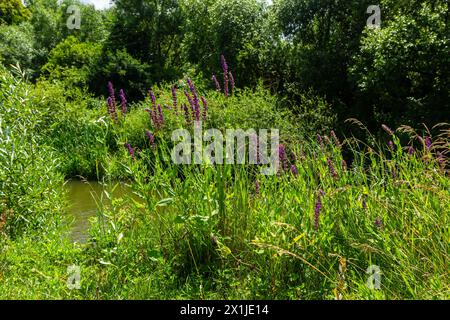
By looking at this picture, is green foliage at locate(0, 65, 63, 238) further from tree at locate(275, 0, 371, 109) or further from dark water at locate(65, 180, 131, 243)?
tree at locate(275, 0, 371, 109)

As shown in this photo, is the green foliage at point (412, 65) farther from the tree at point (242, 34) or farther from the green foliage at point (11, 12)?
the green foliage at point (11, 12)

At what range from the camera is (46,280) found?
3441mm

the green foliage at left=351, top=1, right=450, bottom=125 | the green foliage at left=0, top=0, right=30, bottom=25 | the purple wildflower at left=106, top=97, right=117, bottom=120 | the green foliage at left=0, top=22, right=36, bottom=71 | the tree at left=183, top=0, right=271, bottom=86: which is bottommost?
the purple wildflower at left=106, top=97, right=117, bottom=120

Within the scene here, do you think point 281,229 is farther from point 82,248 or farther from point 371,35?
point 371,35

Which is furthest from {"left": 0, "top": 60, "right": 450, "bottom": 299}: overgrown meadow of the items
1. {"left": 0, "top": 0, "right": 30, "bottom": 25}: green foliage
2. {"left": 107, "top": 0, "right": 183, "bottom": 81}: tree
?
{"left": 0, "top": 0, "right": 30, "bottom": 25}: green foliage

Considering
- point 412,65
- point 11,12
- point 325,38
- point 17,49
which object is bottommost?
point 412,65

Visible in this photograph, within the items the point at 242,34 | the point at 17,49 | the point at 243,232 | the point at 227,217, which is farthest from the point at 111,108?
the point at 17,49

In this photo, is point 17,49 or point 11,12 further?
point 11,12

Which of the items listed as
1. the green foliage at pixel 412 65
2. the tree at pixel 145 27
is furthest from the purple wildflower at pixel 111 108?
the tree at pixel 145 27

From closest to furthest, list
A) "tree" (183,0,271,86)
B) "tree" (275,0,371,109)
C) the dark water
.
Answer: the dark water → "tree" (275,0,371,109) → "tree" (183,0,271,86)

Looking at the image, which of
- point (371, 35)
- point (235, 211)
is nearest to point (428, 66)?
point (371, 35)

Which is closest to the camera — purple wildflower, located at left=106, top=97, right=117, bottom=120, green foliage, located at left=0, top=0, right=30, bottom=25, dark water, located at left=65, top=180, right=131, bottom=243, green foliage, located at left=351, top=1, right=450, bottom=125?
purple wildflower, located at left=106, top=97, right=117, bottom=120

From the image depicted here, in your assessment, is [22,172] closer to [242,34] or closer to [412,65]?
[412,65]

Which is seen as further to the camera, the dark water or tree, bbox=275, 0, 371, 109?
tree, bbox=275, 0, 371, 109
